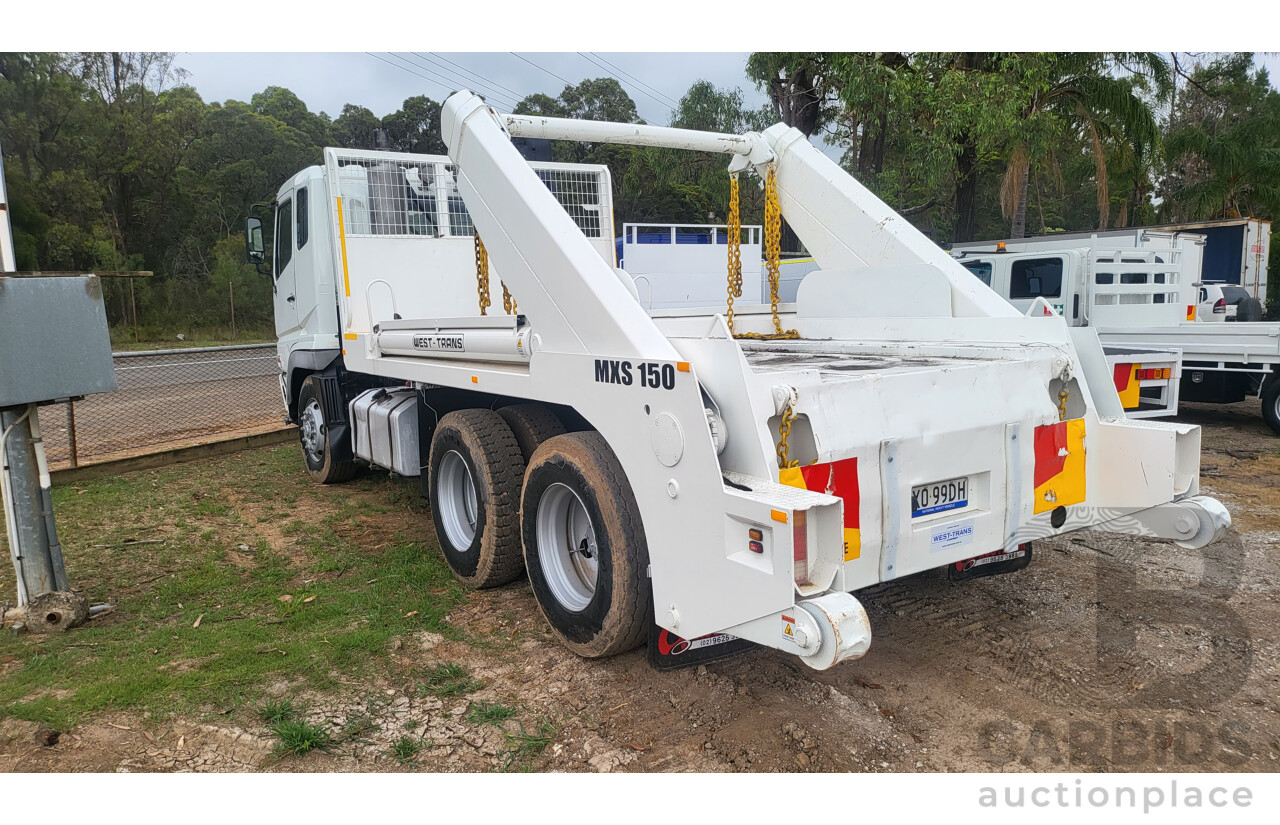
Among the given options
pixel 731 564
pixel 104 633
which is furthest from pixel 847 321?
pixel 104 633

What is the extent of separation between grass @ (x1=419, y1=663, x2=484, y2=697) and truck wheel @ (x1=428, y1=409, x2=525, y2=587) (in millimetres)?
819

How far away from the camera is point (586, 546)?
3928 millimetres

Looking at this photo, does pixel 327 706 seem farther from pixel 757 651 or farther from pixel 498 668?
pixel 757 651

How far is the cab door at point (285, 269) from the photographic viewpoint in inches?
298

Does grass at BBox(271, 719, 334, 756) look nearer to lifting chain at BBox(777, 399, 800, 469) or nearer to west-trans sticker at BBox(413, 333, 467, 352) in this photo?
lifting chain at BBox(777, 399, 800, 469)

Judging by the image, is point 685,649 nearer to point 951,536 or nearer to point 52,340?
point 951,536

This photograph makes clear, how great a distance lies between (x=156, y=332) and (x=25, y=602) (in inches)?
1011

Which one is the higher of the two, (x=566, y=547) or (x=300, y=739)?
(x=566, y=547)

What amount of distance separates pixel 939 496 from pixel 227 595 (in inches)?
154

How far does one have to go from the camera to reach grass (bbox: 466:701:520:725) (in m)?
3.25

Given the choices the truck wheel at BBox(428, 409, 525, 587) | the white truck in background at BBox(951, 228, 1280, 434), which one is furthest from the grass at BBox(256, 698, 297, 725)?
the white truck in background at BBox(951, 228, 1280, 434)

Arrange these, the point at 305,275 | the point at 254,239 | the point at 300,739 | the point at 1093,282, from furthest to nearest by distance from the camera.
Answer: the point at 1093,282 < the point at 254,239 < the point at 305,275 < the point at 300,739

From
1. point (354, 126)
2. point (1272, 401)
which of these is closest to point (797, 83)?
point (1272, 401)

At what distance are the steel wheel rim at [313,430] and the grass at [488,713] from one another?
185 inches
